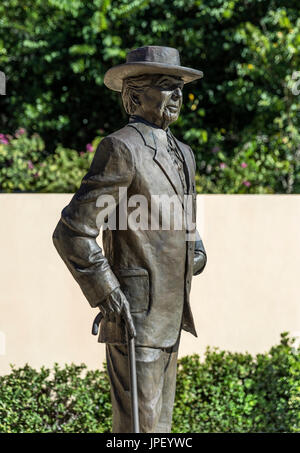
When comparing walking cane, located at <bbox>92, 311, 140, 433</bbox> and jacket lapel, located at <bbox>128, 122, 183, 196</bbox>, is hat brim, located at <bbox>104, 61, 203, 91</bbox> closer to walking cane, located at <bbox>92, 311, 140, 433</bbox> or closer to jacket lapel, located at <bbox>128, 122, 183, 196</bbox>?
jacket lapel, located at <bbox>128, 122, 183, 196</bbox>

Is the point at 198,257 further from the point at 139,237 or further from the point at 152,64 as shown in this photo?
the point at 152,64

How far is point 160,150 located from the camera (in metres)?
3.24

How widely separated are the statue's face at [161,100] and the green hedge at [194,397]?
2.29 meters

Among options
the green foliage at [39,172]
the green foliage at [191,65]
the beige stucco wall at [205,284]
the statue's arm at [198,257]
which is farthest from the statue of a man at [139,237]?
the green foliage at [191,65]

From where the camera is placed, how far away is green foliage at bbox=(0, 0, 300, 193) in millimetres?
7348

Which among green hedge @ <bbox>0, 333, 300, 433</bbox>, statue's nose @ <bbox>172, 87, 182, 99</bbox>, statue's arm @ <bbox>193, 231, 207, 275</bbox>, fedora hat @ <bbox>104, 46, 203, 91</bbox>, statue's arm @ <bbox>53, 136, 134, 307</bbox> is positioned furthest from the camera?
green hedge @ <bbox>0, 333, 300, 433</bbox>

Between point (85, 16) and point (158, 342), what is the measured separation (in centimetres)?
537

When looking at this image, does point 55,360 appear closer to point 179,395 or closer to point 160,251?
point 179,395

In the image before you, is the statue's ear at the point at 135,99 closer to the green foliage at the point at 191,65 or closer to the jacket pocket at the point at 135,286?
the jacket pocket at the point at 135,286

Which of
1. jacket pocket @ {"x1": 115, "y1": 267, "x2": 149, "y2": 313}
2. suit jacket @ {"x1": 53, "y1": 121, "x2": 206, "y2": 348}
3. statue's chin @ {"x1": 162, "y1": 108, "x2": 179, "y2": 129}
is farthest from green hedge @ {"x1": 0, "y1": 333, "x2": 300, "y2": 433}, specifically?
statue's chin @ {"x1": 162, "y1": 108, "x2": 179, "y2": 129}

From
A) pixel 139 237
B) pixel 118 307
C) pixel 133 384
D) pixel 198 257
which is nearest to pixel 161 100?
pixel 139 237

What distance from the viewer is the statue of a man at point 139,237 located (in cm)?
309

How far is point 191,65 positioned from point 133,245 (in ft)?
17.7
